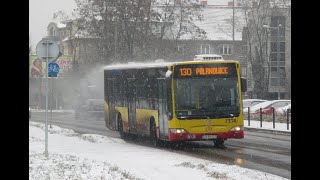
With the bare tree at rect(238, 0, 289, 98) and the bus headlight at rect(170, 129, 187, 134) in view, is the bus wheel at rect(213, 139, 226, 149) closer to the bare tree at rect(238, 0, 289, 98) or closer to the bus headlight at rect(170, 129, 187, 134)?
the bus headlight at rect(170, 129, 187, 134)

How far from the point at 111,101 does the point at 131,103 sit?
9.82ft

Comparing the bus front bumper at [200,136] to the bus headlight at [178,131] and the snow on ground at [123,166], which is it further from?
the snow on ground at [123,166]

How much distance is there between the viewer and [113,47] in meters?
56.5

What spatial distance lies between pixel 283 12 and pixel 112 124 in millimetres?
47610

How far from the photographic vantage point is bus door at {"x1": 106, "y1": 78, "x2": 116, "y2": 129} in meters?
28.9

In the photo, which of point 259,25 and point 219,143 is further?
point 259,25

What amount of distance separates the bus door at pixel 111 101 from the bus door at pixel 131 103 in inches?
89.9

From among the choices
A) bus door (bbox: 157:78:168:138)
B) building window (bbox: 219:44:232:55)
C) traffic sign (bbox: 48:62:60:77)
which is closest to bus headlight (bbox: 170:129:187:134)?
bus door (bbox: 157:78:168:138)

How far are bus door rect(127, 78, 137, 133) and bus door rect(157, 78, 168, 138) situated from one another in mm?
2851

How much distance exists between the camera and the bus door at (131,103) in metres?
26.0

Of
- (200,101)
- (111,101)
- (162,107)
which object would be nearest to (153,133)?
(162,107)

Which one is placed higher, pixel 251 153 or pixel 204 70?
pixel 204 70

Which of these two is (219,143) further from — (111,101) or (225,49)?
(225,49)

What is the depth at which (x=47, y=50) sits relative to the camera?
18984mm
